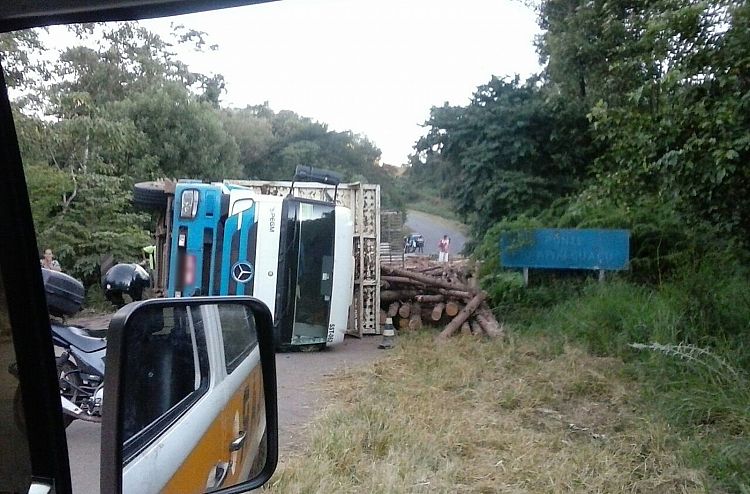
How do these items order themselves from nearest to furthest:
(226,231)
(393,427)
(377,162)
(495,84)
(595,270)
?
1. (393,427)
2. (226,231)
3. (595,270)
4. (495,84)
5. (377,162)

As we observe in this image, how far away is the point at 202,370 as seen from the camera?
Result: 176 cm

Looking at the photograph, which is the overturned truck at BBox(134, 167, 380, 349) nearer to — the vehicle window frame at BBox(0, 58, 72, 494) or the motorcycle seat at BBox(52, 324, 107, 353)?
the motorcycle seat at BBox(52, 324, 107, 353)

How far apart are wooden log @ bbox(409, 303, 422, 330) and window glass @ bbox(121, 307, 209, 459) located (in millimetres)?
7641

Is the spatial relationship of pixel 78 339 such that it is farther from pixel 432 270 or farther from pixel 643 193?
pixel 432 270

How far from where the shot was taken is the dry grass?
4.07 meters

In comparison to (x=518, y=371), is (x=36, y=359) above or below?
above

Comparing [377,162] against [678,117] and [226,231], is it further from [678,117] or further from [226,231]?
[678,117]

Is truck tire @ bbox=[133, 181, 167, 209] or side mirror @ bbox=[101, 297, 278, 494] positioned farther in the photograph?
truck tire @ bbox=[133, 181, 167, 209]

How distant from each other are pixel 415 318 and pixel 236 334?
754cm

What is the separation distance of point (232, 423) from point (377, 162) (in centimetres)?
2058

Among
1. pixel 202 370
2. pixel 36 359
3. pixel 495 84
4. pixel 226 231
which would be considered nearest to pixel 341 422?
pixel 226 231

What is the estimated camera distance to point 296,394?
6320 millimetres

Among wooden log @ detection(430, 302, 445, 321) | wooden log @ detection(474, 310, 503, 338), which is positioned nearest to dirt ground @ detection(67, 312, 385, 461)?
wooden log @ detection(430, 302, 445, 321)

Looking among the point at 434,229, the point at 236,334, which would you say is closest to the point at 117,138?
the point at 236,334
